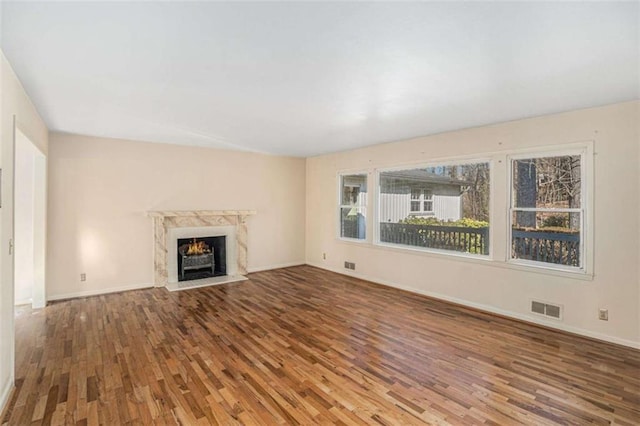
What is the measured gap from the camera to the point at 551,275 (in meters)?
3.75

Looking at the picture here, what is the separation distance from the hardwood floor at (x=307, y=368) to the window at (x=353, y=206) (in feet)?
7.13

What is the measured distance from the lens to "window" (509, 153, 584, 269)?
366cm

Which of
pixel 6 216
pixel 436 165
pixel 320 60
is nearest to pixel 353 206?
pixel 436 165

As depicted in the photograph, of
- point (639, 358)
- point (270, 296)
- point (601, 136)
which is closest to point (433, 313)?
point (639, 358)

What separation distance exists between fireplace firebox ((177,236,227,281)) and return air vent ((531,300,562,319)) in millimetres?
5221

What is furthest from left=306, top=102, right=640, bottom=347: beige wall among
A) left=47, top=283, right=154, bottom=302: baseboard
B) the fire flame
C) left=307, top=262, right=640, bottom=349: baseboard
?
left=47, top=283, right=154, bottom=302: baseboard

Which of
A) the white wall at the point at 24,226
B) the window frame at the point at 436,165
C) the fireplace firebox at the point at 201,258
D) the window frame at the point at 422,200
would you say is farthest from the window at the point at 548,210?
the white wall at the point at 24,226

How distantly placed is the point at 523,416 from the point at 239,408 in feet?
6.55

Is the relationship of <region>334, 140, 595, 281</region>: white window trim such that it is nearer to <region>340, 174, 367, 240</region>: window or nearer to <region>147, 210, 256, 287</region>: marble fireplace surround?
<region>340, 174, 367, 240</region>: window

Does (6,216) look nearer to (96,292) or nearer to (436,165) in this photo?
(96,292)

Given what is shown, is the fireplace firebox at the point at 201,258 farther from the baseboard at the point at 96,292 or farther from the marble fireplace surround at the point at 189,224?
the baseboard at the point at 96,292

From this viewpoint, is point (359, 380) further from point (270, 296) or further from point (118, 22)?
point (118, 22)

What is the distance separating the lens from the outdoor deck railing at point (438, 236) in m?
4.50

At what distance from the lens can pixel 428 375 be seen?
8.83ft
